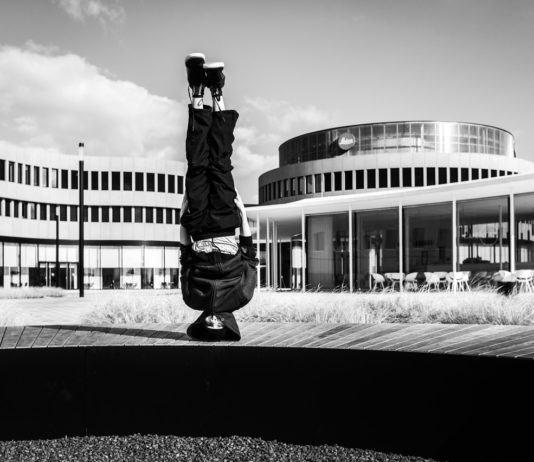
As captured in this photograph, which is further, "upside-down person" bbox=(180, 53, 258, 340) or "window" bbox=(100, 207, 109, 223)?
"window" bbox=(100, 207, 109, 223)

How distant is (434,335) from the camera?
15.6ft

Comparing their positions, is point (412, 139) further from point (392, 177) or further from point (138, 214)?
point (138, 214)

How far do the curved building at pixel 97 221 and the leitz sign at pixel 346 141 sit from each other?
47.5ft

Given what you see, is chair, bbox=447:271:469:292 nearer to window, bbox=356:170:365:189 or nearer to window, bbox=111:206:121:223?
window, bbox=356:170:365:189

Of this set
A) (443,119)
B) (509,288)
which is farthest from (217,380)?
(443,119)

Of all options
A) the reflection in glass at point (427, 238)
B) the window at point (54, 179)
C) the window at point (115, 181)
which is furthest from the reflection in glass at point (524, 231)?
the window at point (54, 179)

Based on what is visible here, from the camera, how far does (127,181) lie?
5716 cm

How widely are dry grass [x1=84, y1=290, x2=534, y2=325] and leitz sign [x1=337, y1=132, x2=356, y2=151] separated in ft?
158

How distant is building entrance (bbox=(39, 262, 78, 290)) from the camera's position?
53.9 meters

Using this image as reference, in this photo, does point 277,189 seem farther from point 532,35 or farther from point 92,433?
point 92,433

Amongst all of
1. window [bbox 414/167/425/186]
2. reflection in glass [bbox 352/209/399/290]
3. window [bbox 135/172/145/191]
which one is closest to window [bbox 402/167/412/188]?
window [bbox 414/167/425/186]

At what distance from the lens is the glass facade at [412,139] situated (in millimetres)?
57500

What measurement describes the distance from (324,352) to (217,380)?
72 cm

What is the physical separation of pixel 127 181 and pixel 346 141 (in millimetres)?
18884
